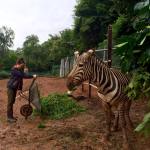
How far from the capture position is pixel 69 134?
10.2m

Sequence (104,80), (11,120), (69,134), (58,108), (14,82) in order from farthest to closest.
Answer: (58,108)
(14,82)
(11,120)
(69,134)
(104,80)

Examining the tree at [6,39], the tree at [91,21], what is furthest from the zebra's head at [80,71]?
the tree at [6,39]

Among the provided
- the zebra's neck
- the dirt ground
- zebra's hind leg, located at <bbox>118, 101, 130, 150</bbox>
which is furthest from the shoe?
zebra's hind leg, located at <bbox>118, 101, 130, 150</bbox>

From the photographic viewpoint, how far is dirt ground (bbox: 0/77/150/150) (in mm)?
9297

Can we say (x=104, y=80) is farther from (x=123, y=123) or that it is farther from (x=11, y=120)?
(x=11, y=120)

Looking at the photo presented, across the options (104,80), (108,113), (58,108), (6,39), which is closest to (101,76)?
(104,80)

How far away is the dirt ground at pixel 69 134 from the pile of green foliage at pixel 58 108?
0.27 meters

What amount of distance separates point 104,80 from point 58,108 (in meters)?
3.94

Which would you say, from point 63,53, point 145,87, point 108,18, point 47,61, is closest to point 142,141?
point 145,87

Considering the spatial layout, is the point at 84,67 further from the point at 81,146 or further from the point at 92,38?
the point at 92,38

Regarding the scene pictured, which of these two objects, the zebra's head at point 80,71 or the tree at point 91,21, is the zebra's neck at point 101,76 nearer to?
the zebra's head at point 80,71

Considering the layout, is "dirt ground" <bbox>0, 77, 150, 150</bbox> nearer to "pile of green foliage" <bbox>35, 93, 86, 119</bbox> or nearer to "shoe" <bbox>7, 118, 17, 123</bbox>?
"shoe" <bbox>7, 118, 17, 123</bbox>

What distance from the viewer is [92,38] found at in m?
30.4

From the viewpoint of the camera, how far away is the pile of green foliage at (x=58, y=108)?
12366mm
